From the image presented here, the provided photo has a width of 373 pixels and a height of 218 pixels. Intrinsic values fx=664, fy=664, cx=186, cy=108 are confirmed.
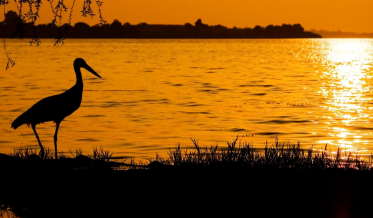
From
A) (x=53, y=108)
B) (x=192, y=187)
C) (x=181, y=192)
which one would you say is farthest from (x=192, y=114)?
(x=181, y=192)

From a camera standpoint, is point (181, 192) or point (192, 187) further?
point (192, 187)

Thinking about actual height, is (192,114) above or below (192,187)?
below

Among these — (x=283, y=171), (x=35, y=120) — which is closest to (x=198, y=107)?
(x=35, y=120)

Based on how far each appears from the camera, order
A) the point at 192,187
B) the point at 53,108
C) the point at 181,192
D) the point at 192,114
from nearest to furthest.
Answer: the point at 181,192 < the point at 192,187 < the point at 53,108 < the point at 192,114

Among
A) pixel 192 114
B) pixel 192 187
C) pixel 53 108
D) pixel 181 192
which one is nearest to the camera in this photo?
pixel 181 192

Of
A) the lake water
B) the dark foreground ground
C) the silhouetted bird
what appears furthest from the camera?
the lake water

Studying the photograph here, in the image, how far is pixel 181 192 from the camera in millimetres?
10766

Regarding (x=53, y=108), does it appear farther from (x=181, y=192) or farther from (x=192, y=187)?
(x=181, y=192)

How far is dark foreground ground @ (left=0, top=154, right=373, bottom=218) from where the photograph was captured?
977 centimetres

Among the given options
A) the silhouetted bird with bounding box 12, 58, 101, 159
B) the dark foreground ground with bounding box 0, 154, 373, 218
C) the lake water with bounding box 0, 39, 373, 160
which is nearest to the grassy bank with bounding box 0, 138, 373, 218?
the dark foreground ground with bounding box 0, 154, 373, 218

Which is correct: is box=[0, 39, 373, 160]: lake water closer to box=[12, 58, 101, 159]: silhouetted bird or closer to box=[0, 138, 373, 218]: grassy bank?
box=[12, 58, 101, 159]: silhouetted bird

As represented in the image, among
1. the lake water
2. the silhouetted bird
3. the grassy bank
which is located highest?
the silhouetted bird


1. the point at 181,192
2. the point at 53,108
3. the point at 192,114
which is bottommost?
the point at 192,114

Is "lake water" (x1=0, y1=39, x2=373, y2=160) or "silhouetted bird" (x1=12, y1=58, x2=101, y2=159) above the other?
"silhouetted bird" (x1=12, y1=58, x2=101, y2=159)
